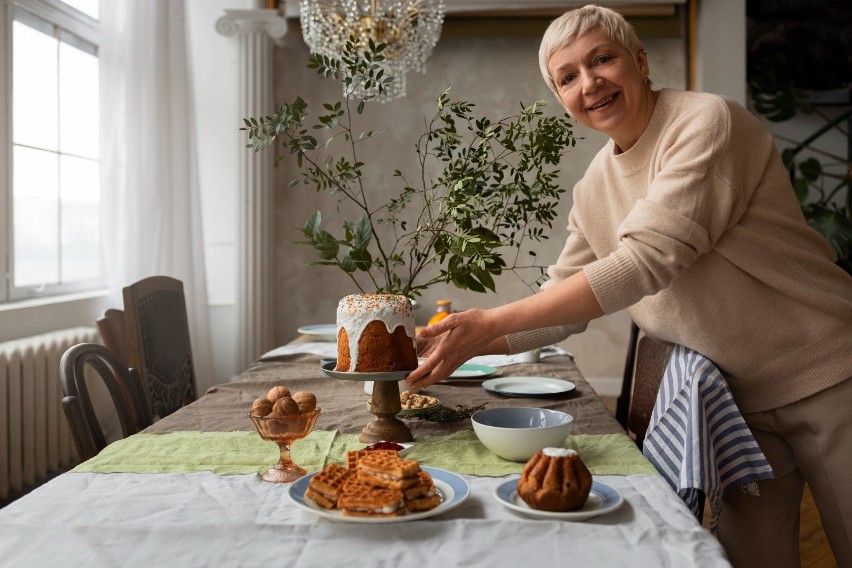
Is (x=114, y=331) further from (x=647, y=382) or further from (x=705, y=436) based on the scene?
(x=705, y=436)

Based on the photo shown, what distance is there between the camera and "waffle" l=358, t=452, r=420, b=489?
0.96 meters

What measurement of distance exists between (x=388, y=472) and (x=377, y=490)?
0.08 ft

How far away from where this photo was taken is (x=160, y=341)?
91.5 inches

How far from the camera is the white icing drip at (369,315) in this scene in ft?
4.18

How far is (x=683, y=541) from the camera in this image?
2.99 feet

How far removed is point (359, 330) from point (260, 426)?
226 mm

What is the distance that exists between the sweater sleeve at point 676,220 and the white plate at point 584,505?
0.34 m

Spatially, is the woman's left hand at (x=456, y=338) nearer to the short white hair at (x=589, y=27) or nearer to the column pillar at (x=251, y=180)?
the short white hair at (x=589, y=27)

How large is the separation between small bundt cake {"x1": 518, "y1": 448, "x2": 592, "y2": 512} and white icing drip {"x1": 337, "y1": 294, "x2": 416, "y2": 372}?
38 centimetres

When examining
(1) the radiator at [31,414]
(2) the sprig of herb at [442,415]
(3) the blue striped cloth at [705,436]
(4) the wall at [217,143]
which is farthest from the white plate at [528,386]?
(4) the wall at [217,143]

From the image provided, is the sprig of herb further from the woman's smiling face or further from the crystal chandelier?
the crystal chandelier

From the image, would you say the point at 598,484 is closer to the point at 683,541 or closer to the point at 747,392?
the point at 683,541

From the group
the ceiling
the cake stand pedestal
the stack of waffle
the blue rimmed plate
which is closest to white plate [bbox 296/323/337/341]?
the blue rimmed plate

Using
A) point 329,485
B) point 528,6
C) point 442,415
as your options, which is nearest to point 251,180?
point 528,6
